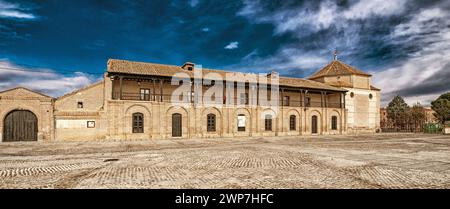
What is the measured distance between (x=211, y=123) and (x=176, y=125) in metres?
3.43

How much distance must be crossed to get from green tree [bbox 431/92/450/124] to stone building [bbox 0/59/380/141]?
28426 millimetres

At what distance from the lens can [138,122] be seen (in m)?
21.6

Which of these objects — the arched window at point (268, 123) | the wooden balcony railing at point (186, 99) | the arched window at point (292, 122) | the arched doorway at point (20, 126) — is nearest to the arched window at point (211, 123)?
the wooden balcony railing at point (186, 99)

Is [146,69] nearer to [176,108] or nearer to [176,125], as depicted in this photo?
[176,108]

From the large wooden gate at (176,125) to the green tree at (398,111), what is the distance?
41.2 meters

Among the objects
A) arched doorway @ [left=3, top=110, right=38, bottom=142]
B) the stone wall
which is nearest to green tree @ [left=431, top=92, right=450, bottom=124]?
the stone wall

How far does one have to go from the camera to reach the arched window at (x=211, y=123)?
24594 millimetres

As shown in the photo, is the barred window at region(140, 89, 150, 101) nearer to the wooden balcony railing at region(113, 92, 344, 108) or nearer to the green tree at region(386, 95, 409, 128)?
the wooden balcony railing at region(113, 92, 344, 108)

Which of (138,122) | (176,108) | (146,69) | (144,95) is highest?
(146,69)

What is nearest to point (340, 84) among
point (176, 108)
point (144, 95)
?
point (176, 108)

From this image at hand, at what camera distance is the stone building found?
63.6 feet

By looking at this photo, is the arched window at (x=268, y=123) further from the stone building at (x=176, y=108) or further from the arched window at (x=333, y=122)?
the arched window at (x=333, y=122)
